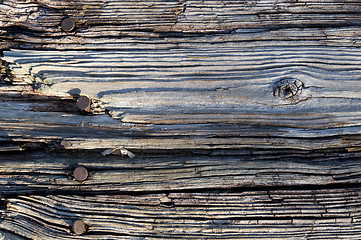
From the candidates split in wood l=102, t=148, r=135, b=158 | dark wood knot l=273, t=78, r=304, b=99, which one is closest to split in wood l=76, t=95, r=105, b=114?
split in wood l=102, t=148, r=135, b=158

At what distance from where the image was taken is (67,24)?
7.38ft

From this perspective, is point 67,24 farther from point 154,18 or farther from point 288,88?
point 288,88

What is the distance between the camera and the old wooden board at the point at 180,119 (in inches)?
85.6

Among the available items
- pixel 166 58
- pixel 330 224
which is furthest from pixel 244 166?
pixel 166 58

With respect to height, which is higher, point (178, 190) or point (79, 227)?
point (178, 190)

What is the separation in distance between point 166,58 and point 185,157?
2.41 feet

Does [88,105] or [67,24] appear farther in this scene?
[67,24]

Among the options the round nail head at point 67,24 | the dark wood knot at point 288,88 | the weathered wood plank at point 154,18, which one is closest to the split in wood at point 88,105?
the weathered wood plank at point 154,18

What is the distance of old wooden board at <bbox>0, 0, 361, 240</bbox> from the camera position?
7.13 ft

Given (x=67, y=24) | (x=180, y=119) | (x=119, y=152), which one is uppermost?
(x=67, y=24)

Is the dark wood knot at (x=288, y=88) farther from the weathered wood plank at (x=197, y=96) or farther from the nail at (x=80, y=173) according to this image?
the nail at (x=80, y=173)

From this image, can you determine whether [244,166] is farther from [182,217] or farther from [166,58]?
[166,58]

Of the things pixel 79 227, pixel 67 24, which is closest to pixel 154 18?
pixel 67 24

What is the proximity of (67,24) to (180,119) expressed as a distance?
1079 millimetres
